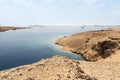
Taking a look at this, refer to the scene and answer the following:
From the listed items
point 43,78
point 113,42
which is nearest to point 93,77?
point 43,78

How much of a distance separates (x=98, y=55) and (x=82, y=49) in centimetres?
1157

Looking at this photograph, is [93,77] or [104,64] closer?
[93,77]

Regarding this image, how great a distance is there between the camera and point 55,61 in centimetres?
2722

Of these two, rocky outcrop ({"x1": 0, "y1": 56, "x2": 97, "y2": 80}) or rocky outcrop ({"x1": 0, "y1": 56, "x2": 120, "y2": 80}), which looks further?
rocky outcrop ({"x1": 0, "y1": 56, "x2": 120, "y2": 80})

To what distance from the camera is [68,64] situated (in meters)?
26.0

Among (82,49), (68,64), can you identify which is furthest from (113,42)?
(68,64)

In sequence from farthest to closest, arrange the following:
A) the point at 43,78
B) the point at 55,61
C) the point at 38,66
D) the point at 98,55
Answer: the point at 98,55 → the point at 55,61 → the point at 38,66 → the point at 43,78

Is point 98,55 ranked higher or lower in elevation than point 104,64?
lower

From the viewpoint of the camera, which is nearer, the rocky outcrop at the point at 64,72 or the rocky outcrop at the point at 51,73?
the rocky outcrop at the point at 51,73

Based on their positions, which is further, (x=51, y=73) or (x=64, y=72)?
(x=64, y=72)

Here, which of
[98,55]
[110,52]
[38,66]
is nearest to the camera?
[38,66]

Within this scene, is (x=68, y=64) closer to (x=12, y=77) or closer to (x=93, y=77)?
(x=93, y=77)

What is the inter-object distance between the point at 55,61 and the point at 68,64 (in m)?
1.97

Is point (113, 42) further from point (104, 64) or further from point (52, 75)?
point (52, 75)
